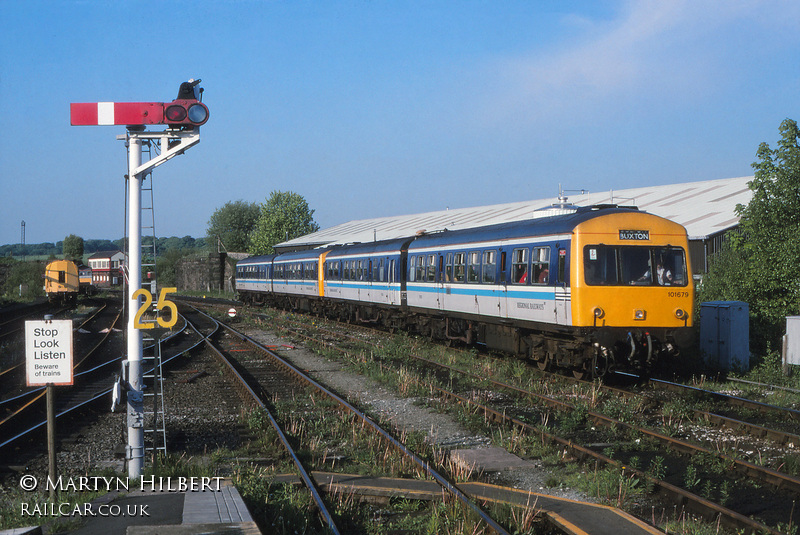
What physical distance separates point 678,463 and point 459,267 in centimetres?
1081

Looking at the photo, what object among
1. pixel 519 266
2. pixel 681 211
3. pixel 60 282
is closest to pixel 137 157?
pixel 519 266

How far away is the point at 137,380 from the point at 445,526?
365 centimetres

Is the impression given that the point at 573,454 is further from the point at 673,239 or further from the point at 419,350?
the point at 419,350

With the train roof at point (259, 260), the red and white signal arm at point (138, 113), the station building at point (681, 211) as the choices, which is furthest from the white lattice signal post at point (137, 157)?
the train roof at point (259, 260)

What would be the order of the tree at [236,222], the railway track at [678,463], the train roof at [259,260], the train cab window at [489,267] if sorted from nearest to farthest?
the railway track at [678,463], the train cab window at [489,267], the train roof at [259,260], the tree at [236,222]

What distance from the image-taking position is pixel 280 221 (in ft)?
340

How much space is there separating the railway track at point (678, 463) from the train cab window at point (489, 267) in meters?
4.25

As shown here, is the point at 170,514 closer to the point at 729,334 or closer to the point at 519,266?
the point at 519,266

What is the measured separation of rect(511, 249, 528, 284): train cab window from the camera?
49.6ft

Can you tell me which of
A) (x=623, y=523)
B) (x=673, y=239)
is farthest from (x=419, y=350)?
(x=623, y=523)

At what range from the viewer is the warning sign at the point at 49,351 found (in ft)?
23.0

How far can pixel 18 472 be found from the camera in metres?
8.36

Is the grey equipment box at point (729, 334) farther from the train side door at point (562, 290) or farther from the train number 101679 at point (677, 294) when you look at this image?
the train side door at point (562, 290)

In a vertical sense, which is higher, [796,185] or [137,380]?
[796,185]
